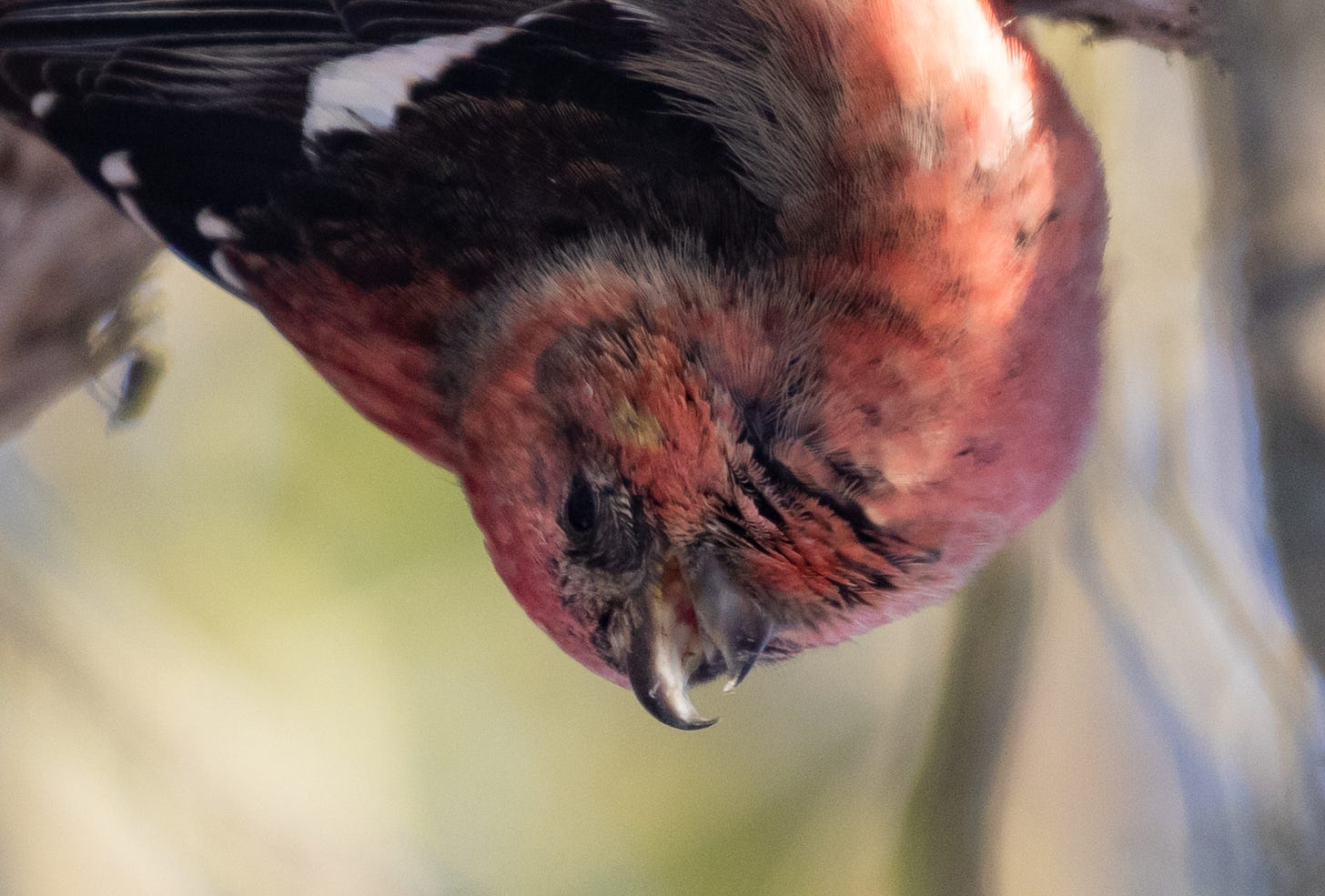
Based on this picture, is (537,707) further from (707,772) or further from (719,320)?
(719,320)

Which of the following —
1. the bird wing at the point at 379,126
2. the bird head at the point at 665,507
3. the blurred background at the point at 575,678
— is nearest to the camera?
the bird head at the point at 665,507

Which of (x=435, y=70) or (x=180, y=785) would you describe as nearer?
(x=435, y=70)

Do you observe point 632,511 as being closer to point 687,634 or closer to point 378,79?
point 687,634

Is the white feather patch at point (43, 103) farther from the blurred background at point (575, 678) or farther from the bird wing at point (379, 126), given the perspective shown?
the blurred background at point (575, 678)

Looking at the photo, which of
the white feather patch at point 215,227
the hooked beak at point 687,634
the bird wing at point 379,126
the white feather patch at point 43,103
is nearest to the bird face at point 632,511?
the hooked beak at point 687,634

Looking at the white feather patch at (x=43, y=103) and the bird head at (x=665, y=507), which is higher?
the white feather patch at (x=43, y=103)

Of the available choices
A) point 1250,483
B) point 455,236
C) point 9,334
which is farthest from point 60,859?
point 1250,483

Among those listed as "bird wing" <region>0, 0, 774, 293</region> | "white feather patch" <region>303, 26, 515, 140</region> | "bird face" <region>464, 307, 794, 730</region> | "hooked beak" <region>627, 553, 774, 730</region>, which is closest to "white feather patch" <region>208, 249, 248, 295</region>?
"bird wing" <region>0, 0, 774, 293</region>

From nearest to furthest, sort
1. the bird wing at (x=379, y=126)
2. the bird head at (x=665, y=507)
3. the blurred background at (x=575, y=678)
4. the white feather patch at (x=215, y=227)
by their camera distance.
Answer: the bird head at (x=665, y=507) < the bird wing at (x=379, y=126) < the white feather patch at (x=215, y=227) < the blurred background at (x=575, y=678)
